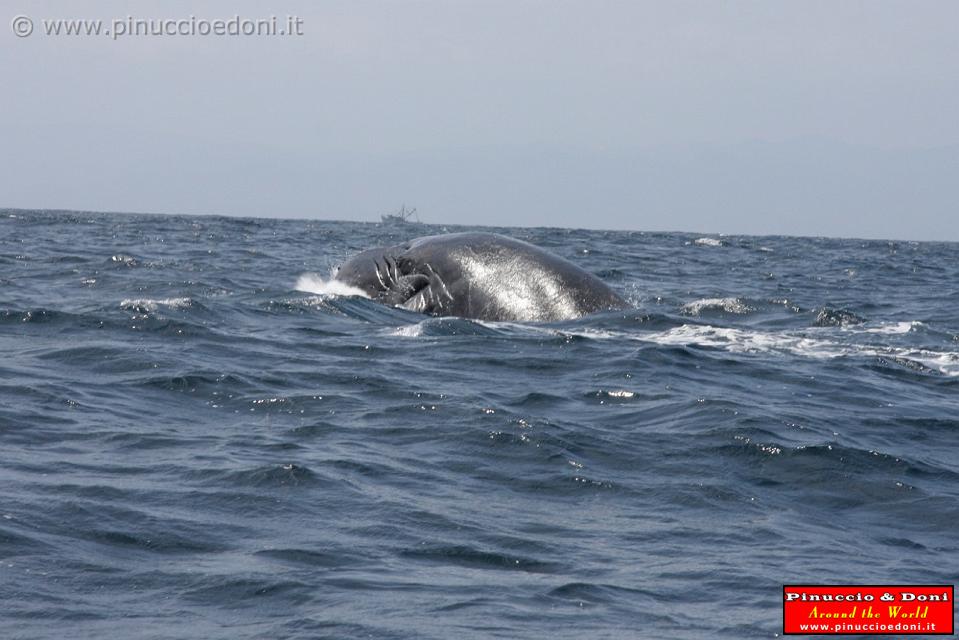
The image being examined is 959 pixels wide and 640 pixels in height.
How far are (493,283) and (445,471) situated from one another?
7.32 m

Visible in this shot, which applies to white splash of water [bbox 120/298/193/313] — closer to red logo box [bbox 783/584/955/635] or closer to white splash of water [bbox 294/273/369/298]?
white splash of water [bbox 294/273/369/298]

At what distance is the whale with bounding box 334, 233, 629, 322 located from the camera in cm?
1581

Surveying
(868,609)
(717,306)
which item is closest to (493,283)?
(717,306)

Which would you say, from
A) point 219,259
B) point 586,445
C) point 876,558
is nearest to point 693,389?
point 586,445

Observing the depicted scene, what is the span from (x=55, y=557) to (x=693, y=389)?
7284mm

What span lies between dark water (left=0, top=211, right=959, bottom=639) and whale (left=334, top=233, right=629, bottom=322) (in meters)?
0.41

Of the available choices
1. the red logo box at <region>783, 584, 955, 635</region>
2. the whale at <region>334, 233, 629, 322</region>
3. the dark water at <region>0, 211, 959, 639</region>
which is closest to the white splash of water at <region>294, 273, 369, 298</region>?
the dark water at <region>0, 211, 959, 639</region>

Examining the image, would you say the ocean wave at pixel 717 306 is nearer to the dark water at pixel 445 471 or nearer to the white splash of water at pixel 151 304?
the dark water at pixel 445 471

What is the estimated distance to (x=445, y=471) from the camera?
879 centimetres

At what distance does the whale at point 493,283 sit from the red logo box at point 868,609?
9.28m

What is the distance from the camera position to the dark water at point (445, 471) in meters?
6.26

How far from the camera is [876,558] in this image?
7371mm

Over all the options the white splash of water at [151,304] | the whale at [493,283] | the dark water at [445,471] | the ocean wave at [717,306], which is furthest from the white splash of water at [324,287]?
the ocean wave at [717,306]

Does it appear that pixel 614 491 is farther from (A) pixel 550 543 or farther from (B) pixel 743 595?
(B) pixel 743 595
